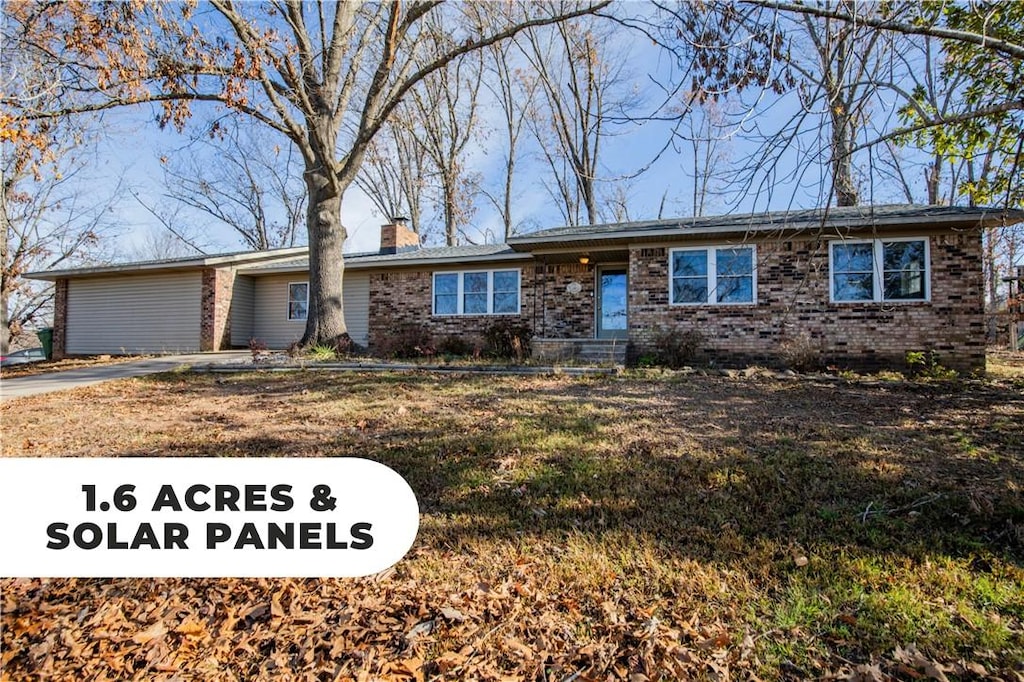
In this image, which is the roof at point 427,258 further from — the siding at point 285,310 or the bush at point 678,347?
the bush at point 678,347

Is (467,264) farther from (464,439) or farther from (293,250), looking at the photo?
(464,439)

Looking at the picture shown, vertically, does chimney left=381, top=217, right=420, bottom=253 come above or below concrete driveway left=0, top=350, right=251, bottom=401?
above

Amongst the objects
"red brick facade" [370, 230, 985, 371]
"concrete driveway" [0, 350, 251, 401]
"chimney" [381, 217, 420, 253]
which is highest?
"chimney" [381, 217, 420, 253]

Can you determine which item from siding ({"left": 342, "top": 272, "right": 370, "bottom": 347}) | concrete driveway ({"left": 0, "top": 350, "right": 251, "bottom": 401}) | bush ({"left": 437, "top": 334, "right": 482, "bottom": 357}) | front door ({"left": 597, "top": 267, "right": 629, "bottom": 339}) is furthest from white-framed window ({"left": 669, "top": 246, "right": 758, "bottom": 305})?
concrete driveway ({"left": 0, "top": 350, "right": 251, "bottom": 401})

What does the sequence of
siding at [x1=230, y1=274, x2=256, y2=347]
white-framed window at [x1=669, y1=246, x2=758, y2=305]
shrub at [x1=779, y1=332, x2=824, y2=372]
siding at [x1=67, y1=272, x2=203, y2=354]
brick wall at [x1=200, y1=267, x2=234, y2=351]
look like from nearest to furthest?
1. shrub at [x1=779, y1=332, x2=824, y2=372]
2. white-framed window at [x1=669, y1=246, x2=758, y2=305]
3. brick wall at [x1=200, y1=267, x2=234, y2=351]
4. siding at [x1=67, y1=272, x2=203, y2=354]
5. siding at [x1=230, y1=274, x2=256, y2=347]

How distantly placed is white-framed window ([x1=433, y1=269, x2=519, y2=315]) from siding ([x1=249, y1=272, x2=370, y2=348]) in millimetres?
2393

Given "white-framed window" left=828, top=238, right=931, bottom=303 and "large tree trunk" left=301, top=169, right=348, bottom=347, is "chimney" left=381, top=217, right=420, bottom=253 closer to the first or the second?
"large tree trunk" left=301, top=169, right=348, bottom=347

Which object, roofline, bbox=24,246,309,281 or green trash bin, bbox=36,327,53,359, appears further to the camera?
green trash bin, bbox=36,327,53,359

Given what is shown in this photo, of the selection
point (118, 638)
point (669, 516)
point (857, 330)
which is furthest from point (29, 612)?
point (857, 330)

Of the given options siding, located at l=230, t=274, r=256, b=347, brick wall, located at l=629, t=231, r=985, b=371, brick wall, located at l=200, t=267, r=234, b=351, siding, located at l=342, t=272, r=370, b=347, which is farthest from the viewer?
siding, located at l=230, t=274, r=256, b=347

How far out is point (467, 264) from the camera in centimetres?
1320

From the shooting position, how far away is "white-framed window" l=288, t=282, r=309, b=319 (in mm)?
15070

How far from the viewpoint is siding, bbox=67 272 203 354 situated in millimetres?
14773

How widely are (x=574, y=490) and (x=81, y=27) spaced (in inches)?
345
